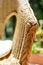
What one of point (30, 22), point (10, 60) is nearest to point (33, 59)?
point (10, 60)

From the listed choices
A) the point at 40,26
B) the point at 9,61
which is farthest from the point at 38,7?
the point at 9,61

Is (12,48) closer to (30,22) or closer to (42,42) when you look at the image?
(30,22)

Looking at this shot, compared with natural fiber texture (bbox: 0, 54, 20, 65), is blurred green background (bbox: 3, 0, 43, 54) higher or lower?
higher

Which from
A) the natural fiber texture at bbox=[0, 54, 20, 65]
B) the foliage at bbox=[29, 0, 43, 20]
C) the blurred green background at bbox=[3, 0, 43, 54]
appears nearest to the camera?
the natural fiber texture at bbox=[0, 54, 20, 65]

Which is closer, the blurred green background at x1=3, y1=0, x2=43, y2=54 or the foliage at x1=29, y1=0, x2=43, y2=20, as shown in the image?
the blurred green background at x1=3, y1=0, x2=43, y2=54

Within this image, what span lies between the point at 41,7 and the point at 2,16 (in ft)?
5.93

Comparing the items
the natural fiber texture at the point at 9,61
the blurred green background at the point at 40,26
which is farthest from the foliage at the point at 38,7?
the natural fiber texture at the point at 9,61

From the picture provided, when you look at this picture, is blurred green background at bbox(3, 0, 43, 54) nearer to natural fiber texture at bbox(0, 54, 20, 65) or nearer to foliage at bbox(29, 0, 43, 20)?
foliage at bbox(29, 0, 43, 20)

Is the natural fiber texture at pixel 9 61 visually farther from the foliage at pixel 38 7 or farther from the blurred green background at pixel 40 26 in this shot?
the foliage at pixel 38 7

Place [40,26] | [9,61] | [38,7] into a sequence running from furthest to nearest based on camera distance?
[38,7], [40,26], [9,61]

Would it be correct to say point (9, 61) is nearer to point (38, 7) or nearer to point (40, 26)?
point (40, 26)

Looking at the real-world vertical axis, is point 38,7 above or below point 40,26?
above

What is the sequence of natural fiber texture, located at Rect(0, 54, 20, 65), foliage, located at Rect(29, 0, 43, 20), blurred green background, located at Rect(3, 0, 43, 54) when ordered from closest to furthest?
natural fiber texture, located at Rect(0, 54, 20, 65) < blurred green background, located at Rect(3, 0, 43, 54) < foliage, located at Rect(29, 0, 43, 20)

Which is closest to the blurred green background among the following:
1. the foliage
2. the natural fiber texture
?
the foliage
